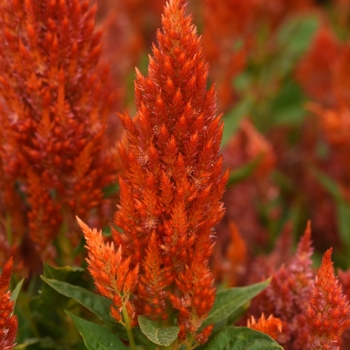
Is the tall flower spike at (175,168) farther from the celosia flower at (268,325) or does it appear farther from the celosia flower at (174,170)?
the celosia flower at (268,325)

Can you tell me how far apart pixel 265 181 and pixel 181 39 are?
1311mm

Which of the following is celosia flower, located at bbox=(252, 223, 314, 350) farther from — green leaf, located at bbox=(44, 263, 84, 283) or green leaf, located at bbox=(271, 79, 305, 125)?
green leaf, located at bbox=(271, 79, 305, 125)

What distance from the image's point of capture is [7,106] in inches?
51.4

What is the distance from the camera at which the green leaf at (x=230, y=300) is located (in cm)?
123

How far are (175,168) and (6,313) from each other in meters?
0.40

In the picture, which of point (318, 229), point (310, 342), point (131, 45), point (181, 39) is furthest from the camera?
point (131, 45)

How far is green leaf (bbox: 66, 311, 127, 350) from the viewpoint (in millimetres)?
1125

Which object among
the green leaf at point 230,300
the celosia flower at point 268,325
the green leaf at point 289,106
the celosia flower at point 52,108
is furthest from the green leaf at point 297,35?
the celosia flower at point 268,325

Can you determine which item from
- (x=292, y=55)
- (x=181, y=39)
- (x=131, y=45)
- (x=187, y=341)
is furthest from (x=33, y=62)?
(x=292, y=55)

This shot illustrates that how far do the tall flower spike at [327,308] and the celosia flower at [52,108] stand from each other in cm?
56

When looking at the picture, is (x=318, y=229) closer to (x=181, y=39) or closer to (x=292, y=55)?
(x=292, y=55)

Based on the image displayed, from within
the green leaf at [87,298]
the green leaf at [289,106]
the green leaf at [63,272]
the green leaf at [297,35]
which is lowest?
the green leaf at [87,298]

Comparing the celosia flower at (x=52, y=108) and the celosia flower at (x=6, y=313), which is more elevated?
the celosia flower at (x=52, y=108)

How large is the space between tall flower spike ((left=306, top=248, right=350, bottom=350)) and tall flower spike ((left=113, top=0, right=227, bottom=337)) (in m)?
A: 0.20
